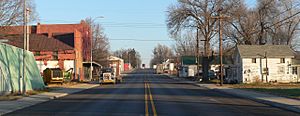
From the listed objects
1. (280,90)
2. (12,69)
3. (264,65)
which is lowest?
(280,90)

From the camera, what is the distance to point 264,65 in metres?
63.2

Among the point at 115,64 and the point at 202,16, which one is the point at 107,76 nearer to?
the point at 202,16

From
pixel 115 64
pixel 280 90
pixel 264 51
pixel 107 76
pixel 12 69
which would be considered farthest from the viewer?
pixel 115 64

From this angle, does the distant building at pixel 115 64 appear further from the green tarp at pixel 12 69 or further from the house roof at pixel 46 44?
the green tarp at pixel 12 69

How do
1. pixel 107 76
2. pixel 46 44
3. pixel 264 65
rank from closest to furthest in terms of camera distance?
pixel 107 76 < pixel 264 65 < pixel 46 44

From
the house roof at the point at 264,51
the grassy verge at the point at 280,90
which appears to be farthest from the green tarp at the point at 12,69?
the house roof at the point at 264,51

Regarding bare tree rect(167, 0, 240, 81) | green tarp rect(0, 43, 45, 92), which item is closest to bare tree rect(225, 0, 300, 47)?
bare tree rect(167, 0, 240, 81)

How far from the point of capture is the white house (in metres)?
62.3

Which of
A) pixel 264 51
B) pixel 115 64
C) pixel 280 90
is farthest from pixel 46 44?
pixel 115 64

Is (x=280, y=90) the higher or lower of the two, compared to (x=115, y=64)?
lower

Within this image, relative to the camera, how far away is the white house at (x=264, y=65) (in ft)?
204

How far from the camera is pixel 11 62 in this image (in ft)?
114

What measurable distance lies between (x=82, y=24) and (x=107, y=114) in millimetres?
78375

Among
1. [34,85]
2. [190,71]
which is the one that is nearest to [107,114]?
[34,85]
